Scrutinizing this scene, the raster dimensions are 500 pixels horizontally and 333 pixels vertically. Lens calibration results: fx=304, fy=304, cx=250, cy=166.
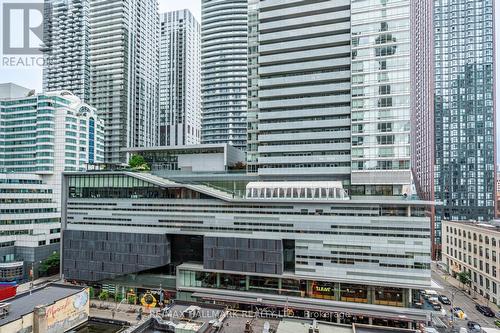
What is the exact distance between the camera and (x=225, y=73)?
152625mm

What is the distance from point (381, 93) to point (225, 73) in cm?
10690

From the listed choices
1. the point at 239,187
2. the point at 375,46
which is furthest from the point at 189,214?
the point at 375,46

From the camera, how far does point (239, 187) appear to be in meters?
65.4

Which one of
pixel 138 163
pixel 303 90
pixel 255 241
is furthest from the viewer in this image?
pixel 138 163

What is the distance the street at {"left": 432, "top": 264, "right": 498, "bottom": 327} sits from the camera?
5553 cm

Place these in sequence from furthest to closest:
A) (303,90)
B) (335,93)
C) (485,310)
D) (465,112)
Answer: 1. (465,112)
2. (303,90)
3. (335,93)
4. (485,310)

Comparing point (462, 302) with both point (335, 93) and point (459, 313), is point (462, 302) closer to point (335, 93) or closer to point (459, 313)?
point (459, 313)

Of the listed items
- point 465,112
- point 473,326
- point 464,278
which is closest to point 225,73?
point 465,112

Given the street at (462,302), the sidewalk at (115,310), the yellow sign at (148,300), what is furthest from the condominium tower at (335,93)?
the sidewalk at (115,310)

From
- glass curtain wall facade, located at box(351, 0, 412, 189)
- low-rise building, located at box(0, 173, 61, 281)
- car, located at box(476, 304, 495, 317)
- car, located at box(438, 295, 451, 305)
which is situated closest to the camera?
glass curtain wall facade, located at box(351, 0, 412, 189)

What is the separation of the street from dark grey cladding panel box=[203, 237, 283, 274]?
28066mm

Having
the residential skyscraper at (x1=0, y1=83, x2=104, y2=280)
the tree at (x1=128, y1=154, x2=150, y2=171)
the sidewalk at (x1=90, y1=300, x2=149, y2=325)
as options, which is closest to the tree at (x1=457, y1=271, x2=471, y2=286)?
the sidewalk at (x1=90, y1=300, x2=149, y2=325)

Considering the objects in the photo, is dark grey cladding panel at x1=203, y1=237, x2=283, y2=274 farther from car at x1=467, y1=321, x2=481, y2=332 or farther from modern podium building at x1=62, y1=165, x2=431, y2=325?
car at x1=467, y1=321, x2=481, y2=332

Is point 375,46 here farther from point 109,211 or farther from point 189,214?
point 109,211
